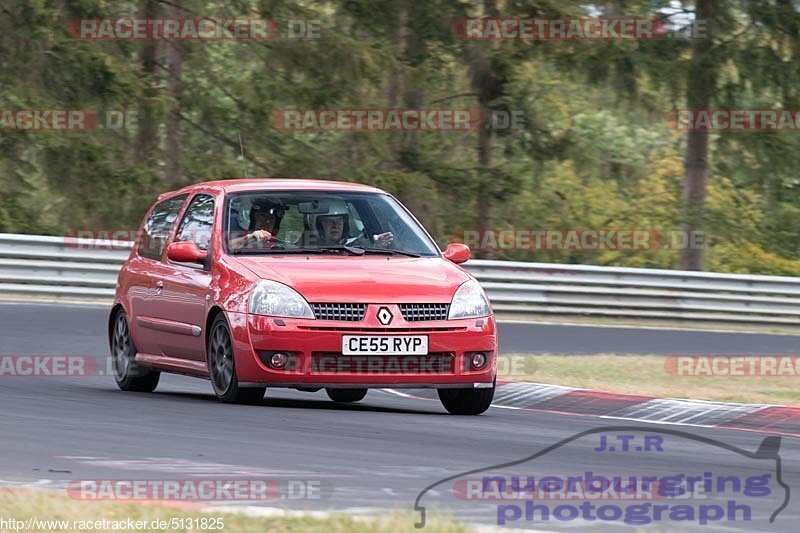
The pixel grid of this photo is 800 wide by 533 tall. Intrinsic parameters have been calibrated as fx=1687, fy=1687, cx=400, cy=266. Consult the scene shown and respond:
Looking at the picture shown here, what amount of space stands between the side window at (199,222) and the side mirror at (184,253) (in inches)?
9.6

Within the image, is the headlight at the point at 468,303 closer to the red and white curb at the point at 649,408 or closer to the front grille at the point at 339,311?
the front grille at the point at 339,311

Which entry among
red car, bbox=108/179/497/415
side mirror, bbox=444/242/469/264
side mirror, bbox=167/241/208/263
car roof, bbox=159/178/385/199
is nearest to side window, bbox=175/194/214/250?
red car, bbox=108/179/497/415

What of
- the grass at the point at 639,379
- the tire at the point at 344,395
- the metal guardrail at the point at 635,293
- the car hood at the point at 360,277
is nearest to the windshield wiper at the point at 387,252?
the car hood at the point at 360,277

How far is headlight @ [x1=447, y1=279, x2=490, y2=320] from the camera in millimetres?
11020

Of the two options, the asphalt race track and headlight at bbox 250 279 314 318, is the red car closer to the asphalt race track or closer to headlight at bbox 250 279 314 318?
headlight at bbox 250 279 314 318

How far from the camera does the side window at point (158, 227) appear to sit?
12844mm

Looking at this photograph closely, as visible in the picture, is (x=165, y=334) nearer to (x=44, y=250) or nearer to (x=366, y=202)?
(x=366, y=202)

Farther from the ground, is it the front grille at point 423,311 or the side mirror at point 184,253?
the side mirror at point 184,253

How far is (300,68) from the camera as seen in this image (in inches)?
1170

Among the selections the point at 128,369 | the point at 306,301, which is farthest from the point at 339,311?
the point at 128,369

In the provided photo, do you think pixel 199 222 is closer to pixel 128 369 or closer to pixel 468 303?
pixel 128 369

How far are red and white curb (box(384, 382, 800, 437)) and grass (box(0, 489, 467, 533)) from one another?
5779mm

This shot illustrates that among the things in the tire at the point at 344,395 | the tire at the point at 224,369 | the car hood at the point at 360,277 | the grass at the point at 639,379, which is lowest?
the grass at the point at 639,379

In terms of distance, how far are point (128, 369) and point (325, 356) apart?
104 inches
